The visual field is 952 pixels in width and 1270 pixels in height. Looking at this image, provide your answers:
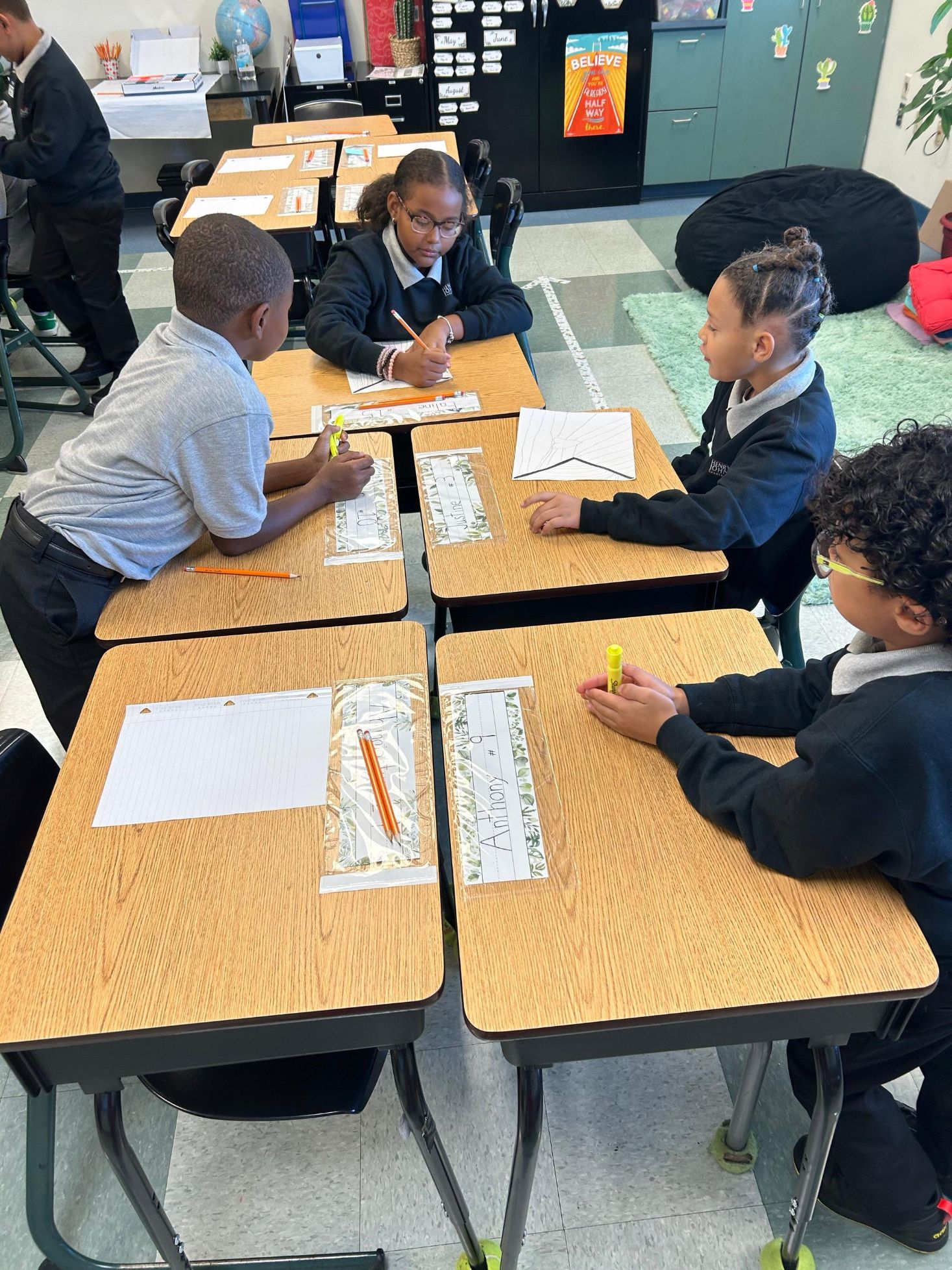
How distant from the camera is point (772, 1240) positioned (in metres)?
1.34

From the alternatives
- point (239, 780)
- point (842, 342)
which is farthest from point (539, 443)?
point (842, 342)

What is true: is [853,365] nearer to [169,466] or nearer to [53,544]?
[169,466]

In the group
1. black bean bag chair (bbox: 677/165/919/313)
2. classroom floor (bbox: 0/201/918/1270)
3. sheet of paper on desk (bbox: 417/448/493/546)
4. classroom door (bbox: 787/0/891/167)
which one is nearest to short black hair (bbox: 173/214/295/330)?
sheet of paper on desk (bbox: 417/448/493/546)

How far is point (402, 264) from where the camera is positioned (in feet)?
7.72

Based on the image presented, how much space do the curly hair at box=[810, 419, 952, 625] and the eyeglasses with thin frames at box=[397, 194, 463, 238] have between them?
1567 mm

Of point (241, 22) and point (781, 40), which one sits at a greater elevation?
point (241, 22)

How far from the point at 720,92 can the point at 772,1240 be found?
5.74 meters

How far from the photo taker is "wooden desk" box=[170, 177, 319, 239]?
312 cm

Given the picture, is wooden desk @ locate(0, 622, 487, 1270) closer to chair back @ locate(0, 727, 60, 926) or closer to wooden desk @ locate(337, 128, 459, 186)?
chair back @ locate(0, 727, 60, 926)

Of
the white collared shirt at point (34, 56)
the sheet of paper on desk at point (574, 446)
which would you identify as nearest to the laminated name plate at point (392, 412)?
the sheet of paper on desk at point (574, 446)

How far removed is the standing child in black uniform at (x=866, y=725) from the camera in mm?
904

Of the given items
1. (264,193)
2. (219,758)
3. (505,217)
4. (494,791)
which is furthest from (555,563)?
(264,193)

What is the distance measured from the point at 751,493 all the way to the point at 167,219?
2436 millimetres

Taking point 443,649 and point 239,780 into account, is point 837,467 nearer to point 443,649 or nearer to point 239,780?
point 443,649
